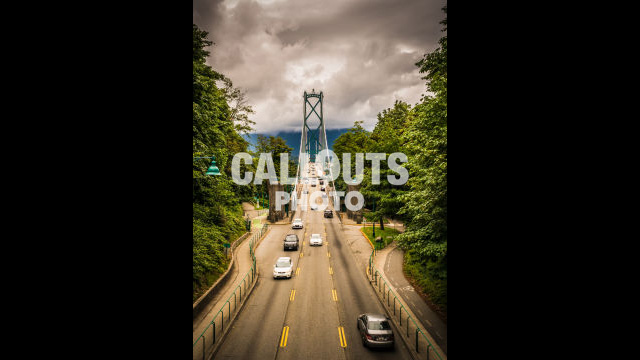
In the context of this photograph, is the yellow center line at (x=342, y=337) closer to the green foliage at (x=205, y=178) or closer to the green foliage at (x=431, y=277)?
the green foliage at (x=431, y=277)

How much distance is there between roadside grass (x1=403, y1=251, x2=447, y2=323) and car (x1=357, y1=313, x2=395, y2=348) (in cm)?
263

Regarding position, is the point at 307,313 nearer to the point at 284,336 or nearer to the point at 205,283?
the point at 284,336

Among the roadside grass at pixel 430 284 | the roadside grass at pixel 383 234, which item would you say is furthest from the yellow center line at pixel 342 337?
the roadside grass at pixel 383 234

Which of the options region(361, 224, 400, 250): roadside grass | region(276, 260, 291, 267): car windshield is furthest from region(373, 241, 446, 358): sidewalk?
region(276, 260, 291, 267): car windshield

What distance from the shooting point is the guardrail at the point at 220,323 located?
10.9 metres

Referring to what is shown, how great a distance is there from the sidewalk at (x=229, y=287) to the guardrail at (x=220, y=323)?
28cm

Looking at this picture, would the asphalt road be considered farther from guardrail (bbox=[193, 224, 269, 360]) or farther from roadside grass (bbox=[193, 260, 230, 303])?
roadside grass (bbox=[193, 260, 230, 303])

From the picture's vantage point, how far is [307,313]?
1483 centimetres

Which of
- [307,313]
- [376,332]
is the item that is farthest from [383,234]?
[376,332]

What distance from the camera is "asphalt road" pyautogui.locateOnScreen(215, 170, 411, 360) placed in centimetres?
1133
